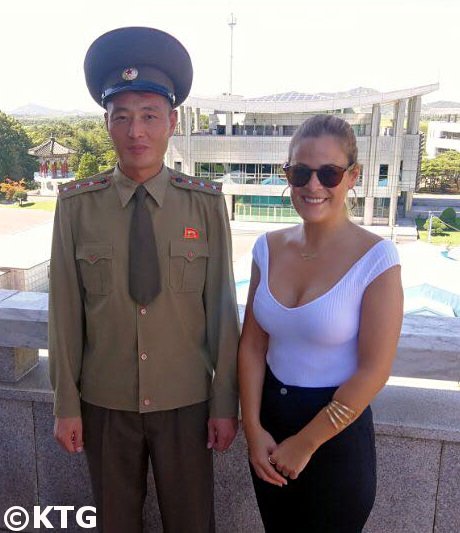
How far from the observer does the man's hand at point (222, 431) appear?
171cm

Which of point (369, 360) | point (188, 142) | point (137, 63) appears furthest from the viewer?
point (188, 142)

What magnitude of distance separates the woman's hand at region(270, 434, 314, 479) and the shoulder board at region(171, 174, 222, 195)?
2.68 feet

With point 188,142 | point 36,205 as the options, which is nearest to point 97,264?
point 188,142

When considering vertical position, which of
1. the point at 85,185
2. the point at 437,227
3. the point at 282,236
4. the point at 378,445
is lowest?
the point at 437,227

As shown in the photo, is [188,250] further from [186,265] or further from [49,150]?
[49,150]

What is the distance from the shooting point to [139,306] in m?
1.66

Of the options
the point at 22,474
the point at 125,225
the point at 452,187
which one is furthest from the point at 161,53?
the point at 452,187

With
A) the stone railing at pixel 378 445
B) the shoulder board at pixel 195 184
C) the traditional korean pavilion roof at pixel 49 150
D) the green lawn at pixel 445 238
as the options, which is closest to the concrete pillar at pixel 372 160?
the green lawn at pixel 445 238

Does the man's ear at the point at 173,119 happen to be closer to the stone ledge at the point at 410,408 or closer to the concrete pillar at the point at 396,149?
the stone ledge at the point at 410,408

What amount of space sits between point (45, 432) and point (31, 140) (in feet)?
156

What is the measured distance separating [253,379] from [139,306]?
0.42 metres

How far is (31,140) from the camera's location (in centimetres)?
4538

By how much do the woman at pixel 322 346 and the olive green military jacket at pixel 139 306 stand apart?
191 millimetres

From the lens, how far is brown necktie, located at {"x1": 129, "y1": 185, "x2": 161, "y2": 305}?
163cm
